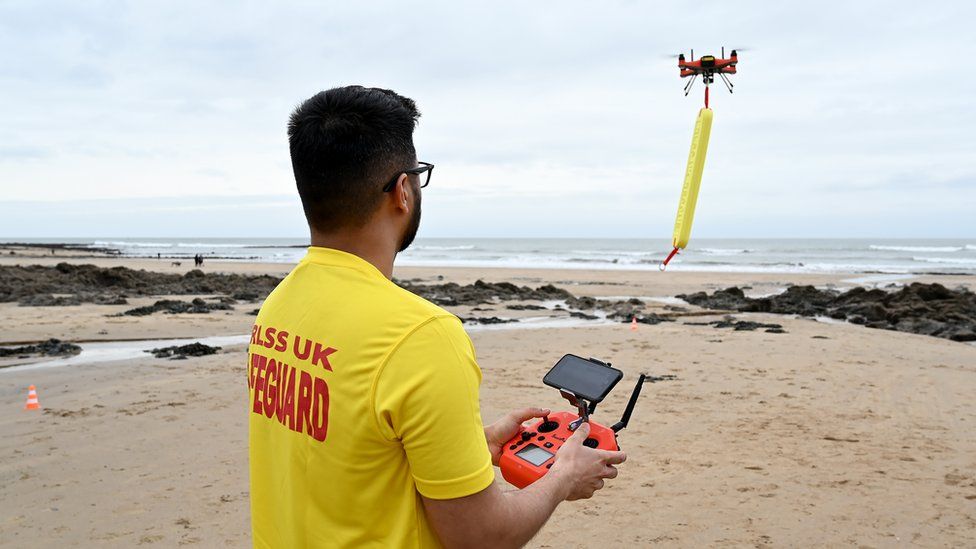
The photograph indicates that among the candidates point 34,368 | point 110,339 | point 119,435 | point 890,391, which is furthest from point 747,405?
point 110,339

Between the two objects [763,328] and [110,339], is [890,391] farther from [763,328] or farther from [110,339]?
[110,339]

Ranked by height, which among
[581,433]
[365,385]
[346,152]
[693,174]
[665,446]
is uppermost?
[693,174]

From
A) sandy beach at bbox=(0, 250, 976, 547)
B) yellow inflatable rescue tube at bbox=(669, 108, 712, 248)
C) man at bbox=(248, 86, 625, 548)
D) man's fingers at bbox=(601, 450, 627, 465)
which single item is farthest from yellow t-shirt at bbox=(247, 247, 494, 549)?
sandy beach at bbox=(0, 250, 976, 547)

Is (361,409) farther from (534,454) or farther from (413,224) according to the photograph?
(534,454)

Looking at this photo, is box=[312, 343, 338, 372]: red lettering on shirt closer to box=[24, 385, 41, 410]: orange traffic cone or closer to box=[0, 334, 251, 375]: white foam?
box=[24, 385, 41, 410]: orange traffic cone

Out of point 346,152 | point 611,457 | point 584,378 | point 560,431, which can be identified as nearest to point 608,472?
point 611,457

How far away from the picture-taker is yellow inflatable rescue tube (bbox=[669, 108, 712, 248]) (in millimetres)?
3322

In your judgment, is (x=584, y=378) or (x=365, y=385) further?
(x=584, y=378)

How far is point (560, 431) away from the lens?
6.35ft

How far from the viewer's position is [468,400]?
1.38 metres

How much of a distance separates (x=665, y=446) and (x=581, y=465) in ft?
15.2

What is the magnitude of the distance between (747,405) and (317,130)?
6996 mm

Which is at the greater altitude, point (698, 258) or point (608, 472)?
point (608, 472)

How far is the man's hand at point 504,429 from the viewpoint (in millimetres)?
1969
